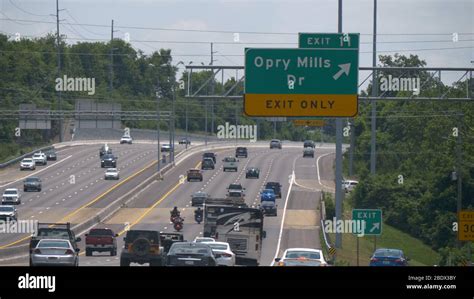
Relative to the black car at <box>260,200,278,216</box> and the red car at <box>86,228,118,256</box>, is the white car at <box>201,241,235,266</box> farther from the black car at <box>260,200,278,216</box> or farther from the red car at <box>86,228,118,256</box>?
the black car at <box>260,200,278,216</box>

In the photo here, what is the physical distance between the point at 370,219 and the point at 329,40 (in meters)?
7.12

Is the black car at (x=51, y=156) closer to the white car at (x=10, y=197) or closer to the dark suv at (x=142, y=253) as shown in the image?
the white car at (x=10, y=197)

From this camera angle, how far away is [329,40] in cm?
3622

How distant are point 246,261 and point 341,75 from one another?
9.51 meters

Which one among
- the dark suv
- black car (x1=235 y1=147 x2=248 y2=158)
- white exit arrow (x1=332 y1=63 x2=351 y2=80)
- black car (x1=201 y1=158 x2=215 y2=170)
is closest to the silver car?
the dark suv

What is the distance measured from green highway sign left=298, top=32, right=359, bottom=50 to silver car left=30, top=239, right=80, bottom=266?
11792mm

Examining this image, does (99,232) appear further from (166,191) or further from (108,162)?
(108,162)

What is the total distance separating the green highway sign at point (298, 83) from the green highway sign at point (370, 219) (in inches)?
221

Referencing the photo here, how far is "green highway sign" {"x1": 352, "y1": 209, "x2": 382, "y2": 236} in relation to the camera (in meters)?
39.0

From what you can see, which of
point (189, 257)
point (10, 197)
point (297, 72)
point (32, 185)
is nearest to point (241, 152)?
point (32, 185)

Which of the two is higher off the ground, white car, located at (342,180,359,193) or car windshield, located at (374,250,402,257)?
car windshield, located at (374,250,402,257)
